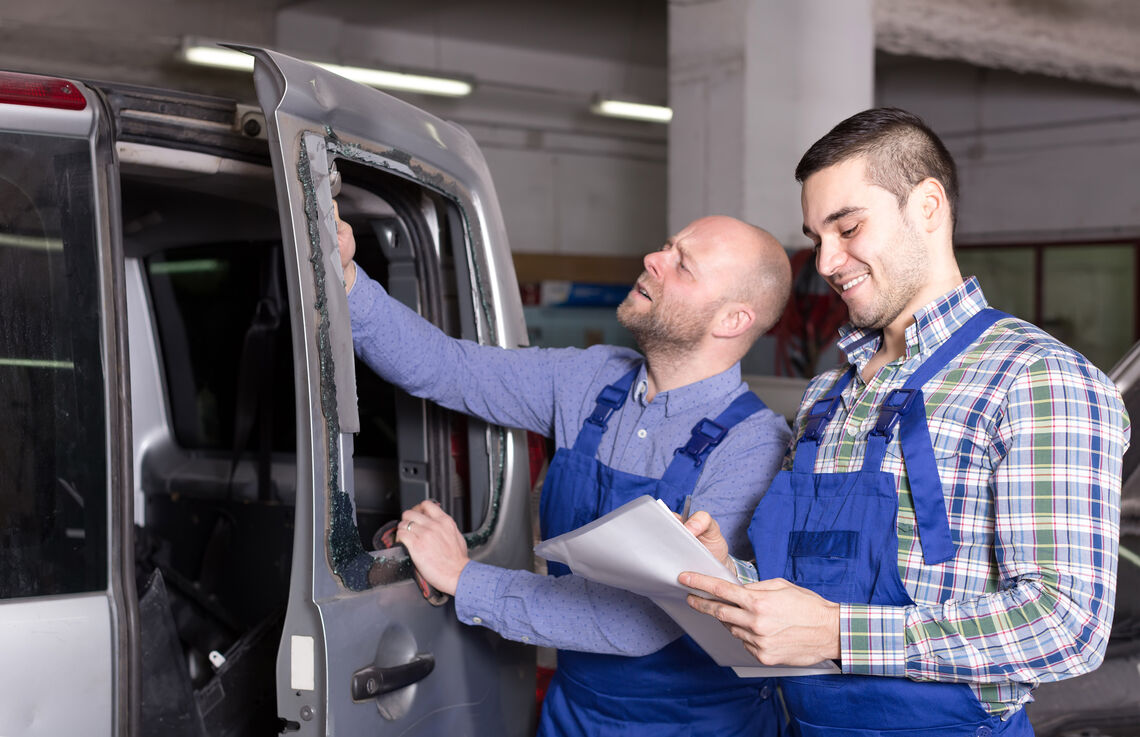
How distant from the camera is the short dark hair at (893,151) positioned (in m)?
1.62

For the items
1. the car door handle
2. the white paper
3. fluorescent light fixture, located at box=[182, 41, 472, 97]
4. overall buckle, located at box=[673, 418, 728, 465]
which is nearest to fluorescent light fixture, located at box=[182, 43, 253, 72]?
fluorescent light fixture, located at box=[182, 41, 472, 97]

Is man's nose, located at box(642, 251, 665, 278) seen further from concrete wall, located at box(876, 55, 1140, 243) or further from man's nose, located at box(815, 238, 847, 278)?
concrete wall, located at box(876, 55, 1140, 243)

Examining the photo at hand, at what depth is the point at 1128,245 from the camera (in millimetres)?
10617

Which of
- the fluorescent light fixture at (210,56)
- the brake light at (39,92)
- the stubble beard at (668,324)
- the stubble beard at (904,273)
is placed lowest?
the stubble beard at (668,324)

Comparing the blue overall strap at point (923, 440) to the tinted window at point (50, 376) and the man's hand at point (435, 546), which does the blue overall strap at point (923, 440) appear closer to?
the man's hand at point (435, 546)

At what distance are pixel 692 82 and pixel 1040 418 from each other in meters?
5.37

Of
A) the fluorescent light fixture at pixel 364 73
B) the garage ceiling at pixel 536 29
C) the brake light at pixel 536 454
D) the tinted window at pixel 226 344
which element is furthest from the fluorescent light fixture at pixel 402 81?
the brake light at pixel 536 454

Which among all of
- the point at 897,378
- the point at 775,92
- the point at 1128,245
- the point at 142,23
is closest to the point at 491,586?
the point at 897,378

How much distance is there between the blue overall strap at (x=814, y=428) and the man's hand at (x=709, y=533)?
16cm

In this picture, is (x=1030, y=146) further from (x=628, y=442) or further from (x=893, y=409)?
(x=893, y=409)

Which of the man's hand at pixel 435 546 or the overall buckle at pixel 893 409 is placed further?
the man's hand at pixel 435 546

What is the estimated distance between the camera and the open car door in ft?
5.34

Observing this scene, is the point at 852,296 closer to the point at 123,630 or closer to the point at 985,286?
the point at 123,630

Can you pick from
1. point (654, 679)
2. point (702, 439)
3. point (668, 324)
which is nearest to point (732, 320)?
point (668, 324)
